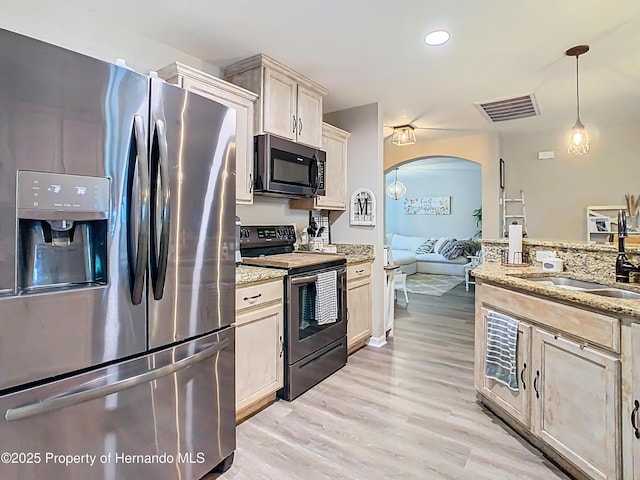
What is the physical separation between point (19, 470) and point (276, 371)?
1.46 meters

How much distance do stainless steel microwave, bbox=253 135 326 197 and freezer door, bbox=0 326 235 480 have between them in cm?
129

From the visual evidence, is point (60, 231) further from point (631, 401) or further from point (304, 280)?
point (631, 401)

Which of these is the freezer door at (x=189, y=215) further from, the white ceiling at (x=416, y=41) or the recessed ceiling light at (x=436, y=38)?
the recessed ceiling light at (x=436, y=38)

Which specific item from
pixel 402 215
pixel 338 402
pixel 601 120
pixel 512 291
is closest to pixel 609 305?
pixel 512 291

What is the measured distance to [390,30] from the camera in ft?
7.52

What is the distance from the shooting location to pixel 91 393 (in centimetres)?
126

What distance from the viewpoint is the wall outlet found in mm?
2494

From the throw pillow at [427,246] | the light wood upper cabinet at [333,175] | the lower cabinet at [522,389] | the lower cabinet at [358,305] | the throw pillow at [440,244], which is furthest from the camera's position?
the throw pillow at [427,246]

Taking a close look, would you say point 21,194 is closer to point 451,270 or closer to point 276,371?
point 276,371

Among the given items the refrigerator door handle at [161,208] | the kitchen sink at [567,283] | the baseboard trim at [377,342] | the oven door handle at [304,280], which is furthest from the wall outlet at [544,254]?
the refrigerator door handle at [161,208]

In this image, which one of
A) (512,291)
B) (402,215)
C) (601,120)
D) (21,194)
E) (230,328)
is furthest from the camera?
(402,215)

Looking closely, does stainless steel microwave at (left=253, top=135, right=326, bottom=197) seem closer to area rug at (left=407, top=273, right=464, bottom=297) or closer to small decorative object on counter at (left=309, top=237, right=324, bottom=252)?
small decorative object on counter at (left=309, top=237, right=324, bottom=252)

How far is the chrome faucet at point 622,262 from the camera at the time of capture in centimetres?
200

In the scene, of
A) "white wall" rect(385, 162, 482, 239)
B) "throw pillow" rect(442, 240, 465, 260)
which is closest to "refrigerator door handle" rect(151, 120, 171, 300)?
"throw pillow" rect(442, 240, 465, 260)
